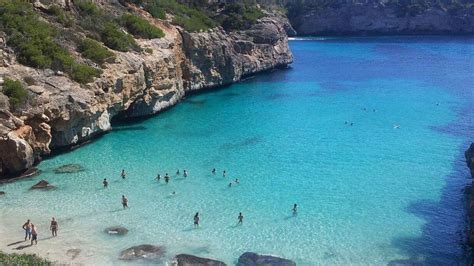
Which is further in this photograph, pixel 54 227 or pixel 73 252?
pixel 54 227

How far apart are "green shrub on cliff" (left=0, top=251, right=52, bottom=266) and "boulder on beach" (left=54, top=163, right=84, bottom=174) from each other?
11.0 meters

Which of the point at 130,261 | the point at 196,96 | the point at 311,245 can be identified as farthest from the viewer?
the point at 196,96

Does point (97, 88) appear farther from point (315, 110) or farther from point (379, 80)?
point (379, 80)

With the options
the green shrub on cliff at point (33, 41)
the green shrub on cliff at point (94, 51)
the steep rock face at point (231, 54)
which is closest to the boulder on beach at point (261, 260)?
the green shrub on cliff at point (33, 41)

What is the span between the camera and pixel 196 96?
56250 millimetres

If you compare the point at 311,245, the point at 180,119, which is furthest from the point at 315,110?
the point at 311,245

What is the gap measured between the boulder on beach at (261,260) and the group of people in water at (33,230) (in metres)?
8.65

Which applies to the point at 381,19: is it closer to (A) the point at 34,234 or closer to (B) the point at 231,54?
(B) the point at 231,54

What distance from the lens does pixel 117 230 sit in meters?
23.9

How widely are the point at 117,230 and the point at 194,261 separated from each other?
4.78 metres

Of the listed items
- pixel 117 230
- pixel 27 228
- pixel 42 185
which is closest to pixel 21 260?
pixel 27 228

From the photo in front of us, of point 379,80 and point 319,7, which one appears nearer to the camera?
point 379,80

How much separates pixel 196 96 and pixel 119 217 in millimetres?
31998

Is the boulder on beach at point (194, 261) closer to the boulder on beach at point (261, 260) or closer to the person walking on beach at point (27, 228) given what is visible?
the boulder on beach at point (261, 260)
